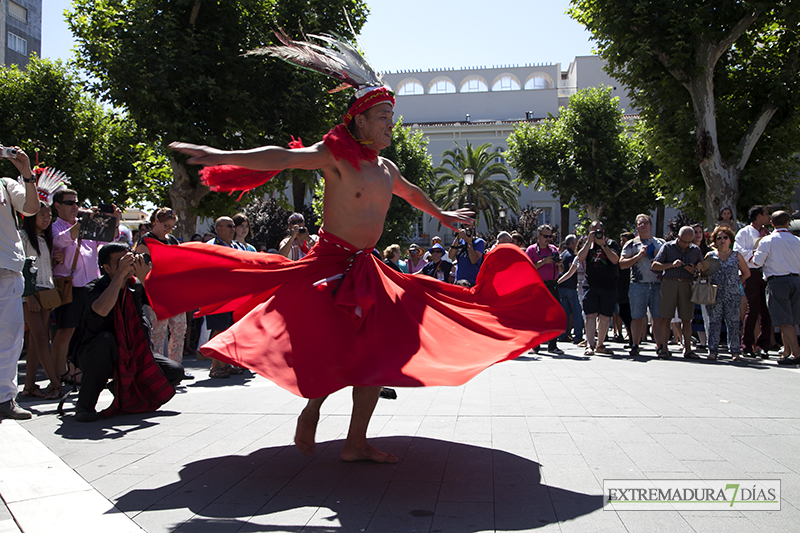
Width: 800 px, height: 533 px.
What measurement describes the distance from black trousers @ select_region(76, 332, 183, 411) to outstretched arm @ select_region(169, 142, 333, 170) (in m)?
2.37

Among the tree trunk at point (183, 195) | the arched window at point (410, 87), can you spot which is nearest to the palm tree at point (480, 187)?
the arched window at point (410, 87)

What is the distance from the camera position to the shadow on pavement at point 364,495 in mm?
2803

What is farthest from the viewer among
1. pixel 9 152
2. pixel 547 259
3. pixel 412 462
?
pixel 547 259

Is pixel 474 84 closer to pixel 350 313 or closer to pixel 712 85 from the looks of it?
pixel 712 85

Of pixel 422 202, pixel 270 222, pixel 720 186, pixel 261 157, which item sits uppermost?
pixel 270 222

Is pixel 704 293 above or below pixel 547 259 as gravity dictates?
below

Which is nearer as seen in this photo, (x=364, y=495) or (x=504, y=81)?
(x=364, y=495)

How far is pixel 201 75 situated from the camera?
16297 millimetres

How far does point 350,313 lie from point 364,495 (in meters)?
0.96

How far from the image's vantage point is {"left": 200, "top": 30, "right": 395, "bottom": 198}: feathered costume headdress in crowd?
12.4ft

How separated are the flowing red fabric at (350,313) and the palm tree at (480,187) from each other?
42.9 m

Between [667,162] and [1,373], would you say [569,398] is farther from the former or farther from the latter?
[667,162]

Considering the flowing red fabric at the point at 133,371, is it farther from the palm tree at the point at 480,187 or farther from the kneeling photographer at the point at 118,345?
the palm tree at the point at 480,187

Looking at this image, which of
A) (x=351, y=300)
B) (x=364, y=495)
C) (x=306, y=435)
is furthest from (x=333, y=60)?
(x=364, y=495)
